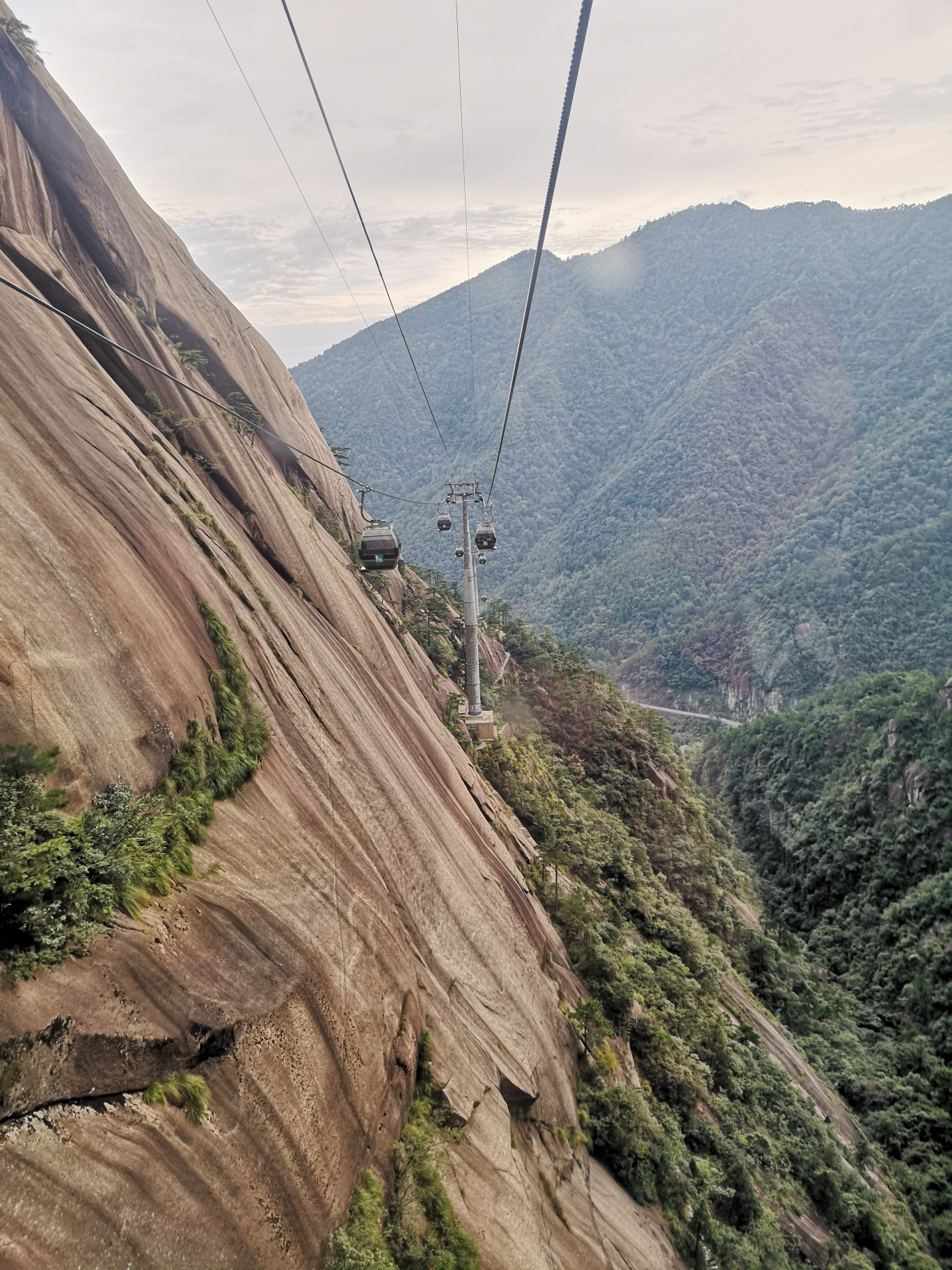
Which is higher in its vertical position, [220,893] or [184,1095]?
[220,893]

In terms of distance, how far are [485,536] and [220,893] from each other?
16.2m

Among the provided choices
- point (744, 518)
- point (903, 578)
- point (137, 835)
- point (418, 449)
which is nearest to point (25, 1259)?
point (137, 835)

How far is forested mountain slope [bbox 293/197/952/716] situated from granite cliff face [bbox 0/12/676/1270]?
83976 millimetres

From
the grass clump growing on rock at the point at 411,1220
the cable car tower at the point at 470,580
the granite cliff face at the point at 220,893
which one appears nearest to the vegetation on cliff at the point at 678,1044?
the granite cliff face at the point at 220,893

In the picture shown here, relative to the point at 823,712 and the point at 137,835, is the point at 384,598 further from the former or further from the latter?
the point at 823,712

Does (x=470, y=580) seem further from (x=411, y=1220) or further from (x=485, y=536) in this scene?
(x=411, y=1220)

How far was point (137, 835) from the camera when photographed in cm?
604

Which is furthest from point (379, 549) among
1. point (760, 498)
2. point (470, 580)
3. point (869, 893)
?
point (760, 498)

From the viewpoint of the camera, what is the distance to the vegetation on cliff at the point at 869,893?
25.5m

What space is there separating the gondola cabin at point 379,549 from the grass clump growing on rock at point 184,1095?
12641mm

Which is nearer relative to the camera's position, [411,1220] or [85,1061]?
[85,1061]

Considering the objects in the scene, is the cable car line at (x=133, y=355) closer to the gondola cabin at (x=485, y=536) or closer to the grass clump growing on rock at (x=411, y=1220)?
the gondola cabin at (x=485, y=536)

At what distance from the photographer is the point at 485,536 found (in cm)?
2158

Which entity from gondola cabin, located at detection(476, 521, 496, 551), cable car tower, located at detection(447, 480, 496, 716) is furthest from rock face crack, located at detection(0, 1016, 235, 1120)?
gondola cabin, located at detection(476, 521, 496, 551)
